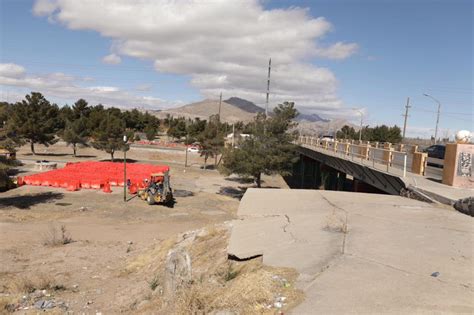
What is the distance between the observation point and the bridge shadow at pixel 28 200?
91.7 feet

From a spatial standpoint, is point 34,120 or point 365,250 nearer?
point 365,250

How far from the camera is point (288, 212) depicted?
11352 mm

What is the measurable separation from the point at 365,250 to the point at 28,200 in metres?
29.0

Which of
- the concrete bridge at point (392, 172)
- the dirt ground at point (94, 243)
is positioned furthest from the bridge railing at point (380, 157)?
the dirt ground at point (94, 243)

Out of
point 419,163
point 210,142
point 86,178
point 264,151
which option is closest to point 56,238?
point 419,163

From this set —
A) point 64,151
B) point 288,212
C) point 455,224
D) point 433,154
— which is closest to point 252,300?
point 288,212

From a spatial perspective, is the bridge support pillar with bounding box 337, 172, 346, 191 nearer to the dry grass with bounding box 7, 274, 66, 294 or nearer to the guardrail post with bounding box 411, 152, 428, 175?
the guardrail post with bounding box 411, 152, 428, 175

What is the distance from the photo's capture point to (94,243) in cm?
1933

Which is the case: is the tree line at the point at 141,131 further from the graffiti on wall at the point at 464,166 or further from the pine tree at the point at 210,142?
the graffiti on wall at the point at 464,166

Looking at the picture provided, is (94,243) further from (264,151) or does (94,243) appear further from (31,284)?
(264,151)

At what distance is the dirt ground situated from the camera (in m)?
10.5

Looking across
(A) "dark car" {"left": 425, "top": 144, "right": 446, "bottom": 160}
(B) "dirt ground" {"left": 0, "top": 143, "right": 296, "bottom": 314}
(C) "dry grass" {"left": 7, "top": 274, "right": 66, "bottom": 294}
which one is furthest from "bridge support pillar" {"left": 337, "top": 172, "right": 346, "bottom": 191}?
(C) "dry grass" {"left": 7, "top": 274, "right": 66, "bottom": 294}

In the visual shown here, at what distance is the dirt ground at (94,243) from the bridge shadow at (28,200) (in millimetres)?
65

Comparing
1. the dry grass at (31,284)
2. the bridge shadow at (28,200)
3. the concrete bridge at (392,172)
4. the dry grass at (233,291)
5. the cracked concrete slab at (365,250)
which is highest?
the concrete bridge at (392,172)
